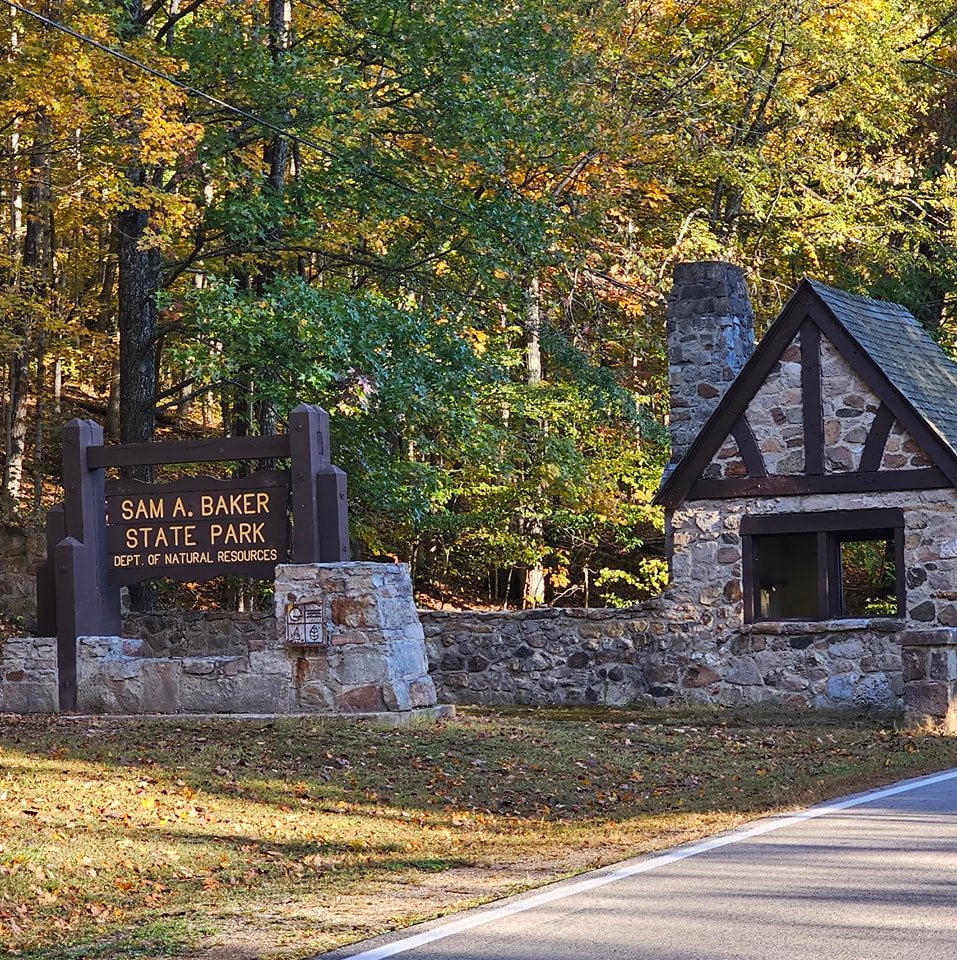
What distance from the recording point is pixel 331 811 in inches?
408

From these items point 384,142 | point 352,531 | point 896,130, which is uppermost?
point 896,130

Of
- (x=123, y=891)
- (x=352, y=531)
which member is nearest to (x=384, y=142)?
(x=352, y=531)

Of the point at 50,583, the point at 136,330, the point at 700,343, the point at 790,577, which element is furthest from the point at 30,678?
the point at 790,577

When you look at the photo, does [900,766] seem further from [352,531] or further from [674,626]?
[352,531]

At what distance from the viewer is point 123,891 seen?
8172mm

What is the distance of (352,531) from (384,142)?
5.98m

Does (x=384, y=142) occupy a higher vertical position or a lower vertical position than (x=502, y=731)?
higher

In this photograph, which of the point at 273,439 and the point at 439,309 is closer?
the point at 273,439

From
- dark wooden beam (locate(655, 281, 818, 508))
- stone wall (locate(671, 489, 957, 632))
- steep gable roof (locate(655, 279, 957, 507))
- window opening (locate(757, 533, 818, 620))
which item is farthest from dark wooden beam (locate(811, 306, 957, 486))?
window opening (locate(757, 533, 818, 620))

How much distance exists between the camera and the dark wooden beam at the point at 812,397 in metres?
18.8

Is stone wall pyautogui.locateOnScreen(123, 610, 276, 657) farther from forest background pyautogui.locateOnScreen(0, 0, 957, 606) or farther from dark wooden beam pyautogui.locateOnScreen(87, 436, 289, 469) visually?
dark wooden beam pyautogui.locateOnScreen(87, 436, 289, 469)

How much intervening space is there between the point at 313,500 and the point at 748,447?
277 inches

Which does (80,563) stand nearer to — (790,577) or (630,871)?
(630,871)

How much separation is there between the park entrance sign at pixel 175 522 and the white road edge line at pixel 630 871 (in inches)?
225
